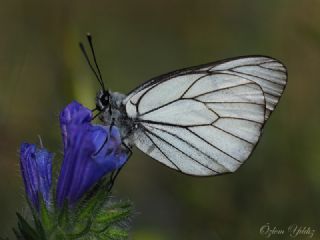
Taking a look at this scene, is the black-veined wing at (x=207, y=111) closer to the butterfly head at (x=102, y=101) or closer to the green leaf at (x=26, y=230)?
the butterfly head at (x=102, y=101)

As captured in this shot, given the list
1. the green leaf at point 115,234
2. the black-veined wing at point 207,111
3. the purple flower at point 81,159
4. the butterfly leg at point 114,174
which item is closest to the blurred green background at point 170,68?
the black-veined wing at point 207,111

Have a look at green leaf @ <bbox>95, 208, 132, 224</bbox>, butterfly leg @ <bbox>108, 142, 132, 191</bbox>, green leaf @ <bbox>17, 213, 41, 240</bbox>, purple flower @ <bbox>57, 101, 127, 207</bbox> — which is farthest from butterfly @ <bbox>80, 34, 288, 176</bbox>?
green leaf @ <bbox>17, 213, 41, 240</bbox>

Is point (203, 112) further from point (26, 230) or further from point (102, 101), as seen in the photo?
point (26, 230)

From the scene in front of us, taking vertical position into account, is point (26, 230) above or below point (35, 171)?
below

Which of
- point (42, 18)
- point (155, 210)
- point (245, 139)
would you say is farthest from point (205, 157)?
point (42, 18)

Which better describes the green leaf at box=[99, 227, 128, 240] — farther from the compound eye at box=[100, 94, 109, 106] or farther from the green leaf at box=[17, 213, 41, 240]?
the compound eye at box=[100, 94, 109, 106]

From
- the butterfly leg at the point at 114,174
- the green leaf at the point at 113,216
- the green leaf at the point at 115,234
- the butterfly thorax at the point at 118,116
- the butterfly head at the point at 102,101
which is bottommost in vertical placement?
the green leaf at the point at 115,234

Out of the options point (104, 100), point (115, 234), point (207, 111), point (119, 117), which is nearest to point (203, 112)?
point (207, 111)
